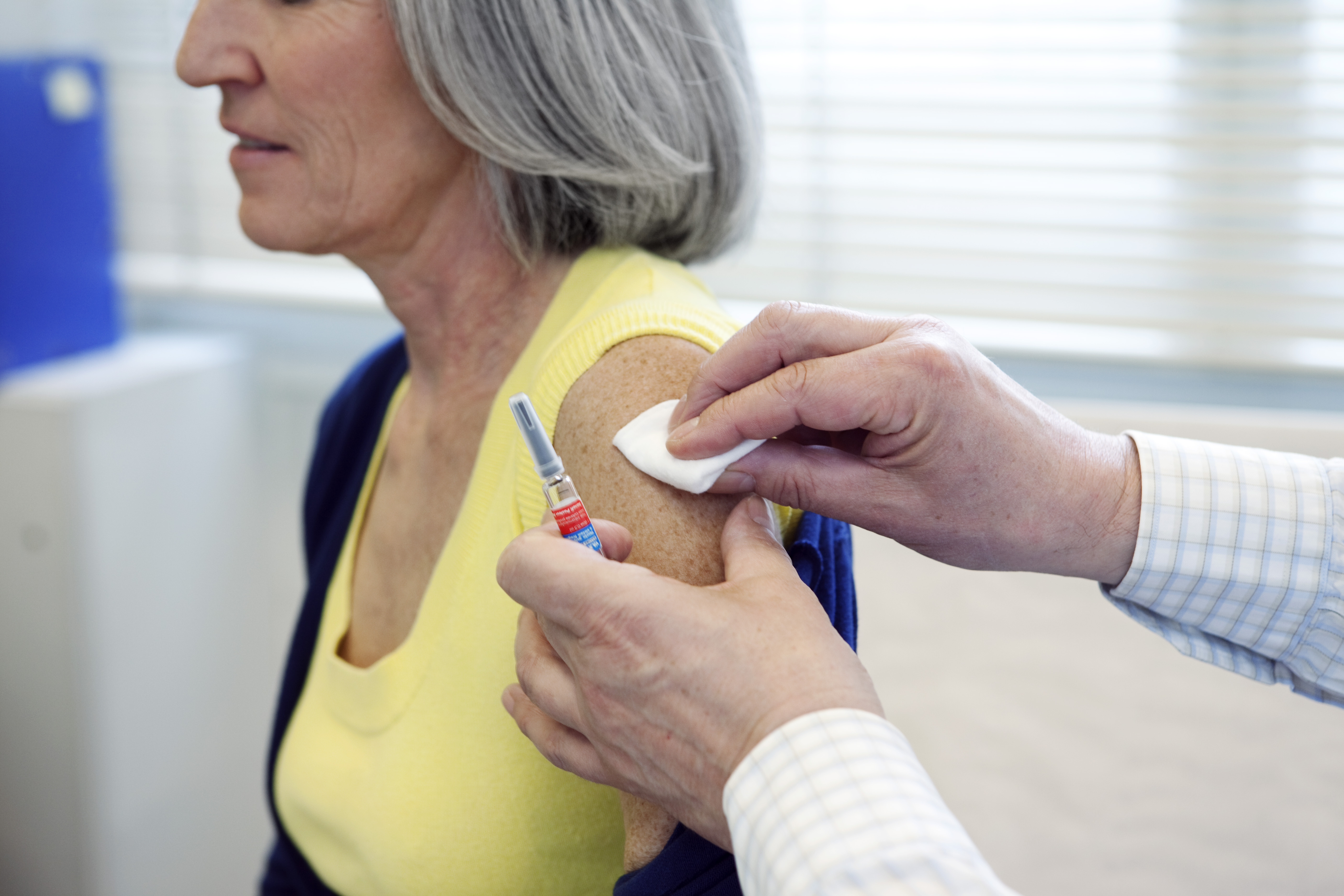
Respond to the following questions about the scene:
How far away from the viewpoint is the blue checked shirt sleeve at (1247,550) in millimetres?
771

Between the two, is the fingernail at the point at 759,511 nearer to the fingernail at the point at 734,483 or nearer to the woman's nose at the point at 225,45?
the fingernail at the point at 734,483

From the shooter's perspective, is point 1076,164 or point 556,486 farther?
point 1076,164

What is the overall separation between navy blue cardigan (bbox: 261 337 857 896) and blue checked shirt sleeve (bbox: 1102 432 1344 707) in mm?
233

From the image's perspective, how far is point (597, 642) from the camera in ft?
1.89

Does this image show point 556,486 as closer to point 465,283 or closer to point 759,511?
point 759,511

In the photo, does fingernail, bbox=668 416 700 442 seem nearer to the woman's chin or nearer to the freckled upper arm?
the freckled upper arm

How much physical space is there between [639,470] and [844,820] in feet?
0.84

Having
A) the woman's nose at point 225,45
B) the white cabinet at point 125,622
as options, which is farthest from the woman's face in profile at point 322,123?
the white cabinet at point 125,622

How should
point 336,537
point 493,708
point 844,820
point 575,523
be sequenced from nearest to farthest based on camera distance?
point 844,820, point 575,523, point 493,708, point 336,537

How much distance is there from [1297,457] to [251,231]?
0.93 metres

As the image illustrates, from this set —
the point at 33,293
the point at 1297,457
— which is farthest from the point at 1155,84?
the point at 33,293

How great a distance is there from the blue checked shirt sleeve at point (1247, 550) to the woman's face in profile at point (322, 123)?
25.5 inches

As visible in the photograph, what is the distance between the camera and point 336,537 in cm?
113

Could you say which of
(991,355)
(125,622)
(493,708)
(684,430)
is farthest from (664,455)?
(125,622)
